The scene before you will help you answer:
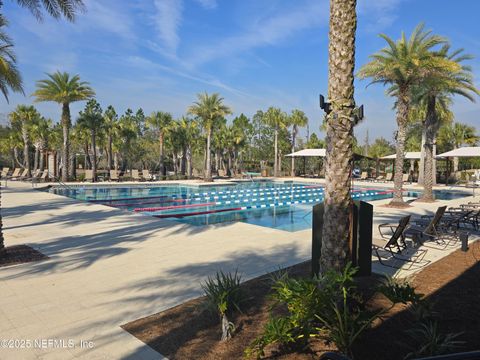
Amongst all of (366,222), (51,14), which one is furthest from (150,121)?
(366,222)

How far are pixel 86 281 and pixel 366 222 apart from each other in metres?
4.46

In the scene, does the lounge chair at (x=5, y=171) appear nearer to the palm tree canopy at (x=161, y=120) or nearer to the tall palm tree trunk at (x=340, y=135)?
the palm tree canopy at (x=161, y=120)

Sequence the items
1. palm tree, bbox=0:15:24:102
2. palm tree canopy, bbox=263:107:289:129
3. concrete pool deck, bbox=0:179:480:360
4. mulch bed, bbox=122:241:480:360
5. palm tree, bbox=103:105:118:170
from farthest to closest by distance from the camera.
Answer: palm tree canopy, bbox=263:107:289:129, palm tree, bbox=103:105:118:170, palm tree, bbox=0:15:24:102, concrete pool deck, bbox=0:179:480:360, mulch bed, bbox=122:241:480:360

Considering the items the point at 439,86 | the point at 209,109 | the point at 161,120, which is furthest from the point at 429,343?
the point at 161,120

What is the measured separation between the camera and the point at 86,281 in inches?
213

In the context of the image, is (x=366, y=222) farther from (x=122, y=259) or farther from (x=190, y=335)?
(x=122, y=259)

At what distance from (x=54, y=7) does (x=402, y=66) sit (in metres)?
12.3

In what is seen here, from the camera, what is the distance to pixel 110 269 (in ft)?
19.7

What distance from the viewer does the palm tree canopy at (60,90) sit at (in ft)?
83.6

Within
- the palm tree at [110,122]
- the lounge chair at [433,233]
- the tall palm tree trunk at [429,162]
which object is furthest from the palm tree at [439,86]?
the palm tree at [110,122]

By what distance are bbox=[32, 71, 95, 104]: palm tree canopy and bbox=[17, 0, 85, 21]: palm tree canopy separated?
18.8 metres

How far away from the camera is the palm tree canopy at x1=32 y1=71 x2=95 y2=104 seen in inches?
1003

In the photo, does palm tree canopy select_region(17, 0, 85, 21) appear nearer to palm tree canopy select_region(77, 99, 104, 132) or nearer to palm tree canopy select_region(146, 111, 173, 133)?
palm tree canopy select_region(77, 99, 104, 132)

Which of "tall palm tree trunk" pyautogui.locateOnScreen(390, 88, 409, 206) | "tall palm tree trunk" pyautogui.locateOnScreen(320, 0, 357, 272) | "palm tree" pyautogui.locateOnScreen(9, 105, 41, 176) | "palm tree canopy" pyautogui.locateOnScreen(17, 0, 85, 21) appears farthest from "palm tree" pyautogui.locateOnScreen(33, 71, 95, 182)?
"tall palm tree trunk" pyautogui.locateOnScreen(320, 0, 357, 272)
